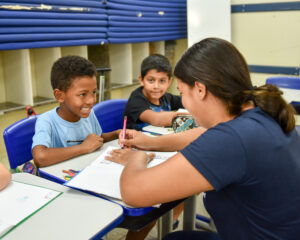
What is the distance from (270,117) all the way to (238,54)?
21 centimetres

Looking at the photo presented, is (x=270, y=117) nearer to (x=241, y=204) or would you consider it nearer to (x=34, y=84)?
(x=241, y=204)

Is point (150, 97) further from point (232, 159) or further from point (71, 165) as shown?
point (232, 159)

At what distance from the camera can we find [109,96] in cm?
337

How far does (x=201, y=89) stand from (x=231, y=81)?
0.09 metres

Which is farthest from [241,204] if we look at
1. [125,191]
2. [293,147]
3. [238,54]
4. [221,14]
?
[221,14]

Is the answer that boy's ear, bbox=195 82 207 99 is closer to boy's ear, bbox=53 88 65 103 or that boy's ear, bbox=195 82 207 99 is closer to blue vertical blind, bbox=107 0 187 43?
boy's ear, bbox=53 88 65 103

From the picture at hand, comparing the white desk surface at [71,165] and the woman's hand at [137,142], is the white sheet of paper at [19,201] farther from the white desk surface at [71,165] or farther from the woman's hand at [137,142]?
the woman's hand at [137,142]

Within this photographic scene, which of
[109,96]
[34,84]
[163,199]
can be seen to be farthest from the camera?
[109,96]

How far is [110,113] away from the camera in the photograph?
2133mm

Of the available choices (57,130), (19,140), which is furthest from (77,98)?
(19,140)

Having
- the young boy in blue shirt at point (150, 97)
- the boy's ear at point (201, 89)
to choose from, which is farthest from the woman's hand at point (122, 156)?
the young boy in blue shirt at point (150, 97)

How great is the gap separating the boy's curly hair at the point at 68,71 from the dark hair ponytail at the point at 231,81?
0.81 meters

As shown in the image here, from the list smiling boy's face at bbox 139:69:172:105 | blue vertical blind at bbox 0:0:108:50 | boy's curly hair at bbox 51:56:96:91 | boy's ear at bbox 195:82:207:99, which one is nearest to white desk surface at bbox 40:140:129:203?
boy's curly hair at bbox 51:56:96:91

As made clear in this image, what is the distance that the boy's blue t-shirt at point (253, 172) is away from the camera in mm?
762
